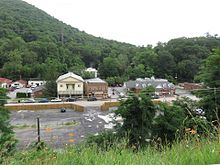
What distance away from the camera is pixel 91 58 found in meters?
56.7

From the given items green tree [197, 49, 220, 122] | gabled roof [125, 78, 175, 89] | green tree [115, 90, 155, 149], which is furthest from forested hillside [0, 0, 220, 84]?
green tree [115, 90, 155, 149]

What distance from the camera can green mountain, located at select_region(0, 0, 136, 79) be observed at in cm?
4334

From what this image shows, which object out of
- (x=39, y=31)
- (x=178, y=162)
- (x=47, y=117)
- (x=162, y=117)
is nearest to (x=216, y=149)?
(x=178, y=162)

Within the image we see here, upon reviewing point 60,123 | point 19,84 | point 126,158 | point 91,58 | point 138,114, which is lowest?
point 60,123

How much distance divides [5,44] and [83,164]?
5088cm

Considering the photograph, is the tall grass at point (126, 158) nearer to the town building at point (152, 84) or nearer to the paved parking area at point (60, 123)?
the paved parking area at point (60, 123)

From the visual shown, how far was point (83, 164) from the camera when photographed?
177cm

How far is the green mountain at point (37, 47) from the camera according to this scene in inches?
1706

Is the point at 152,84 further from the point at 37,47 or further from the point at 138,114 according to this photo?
the point at 138,114

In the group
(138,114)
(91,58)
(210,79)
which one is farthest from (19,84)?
(138,114)

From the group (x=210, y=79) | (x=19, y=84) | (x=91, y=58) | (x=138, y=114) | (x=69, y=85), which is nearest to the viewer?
(x=138, y=114)

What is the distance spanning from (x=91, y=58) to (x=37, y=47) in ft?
36.8

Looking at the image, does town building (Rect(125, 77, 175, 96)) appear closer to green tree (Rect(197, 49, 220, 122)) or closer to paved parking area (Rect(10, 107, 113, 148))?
paved parking area (Rect(10, 107, 113, 148))

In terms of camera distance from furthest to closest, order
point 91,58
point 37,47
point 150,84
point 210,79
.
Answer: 1. point 91,58
2. point 37,47
3. point 150,84
4. point 210,79
